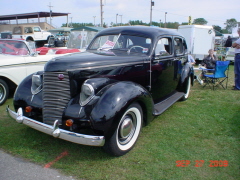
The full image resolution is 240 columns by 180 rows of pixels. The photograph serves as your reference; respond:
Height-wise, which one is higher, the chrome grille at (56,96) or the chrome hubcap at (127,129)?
the chrome grille at (56,96)

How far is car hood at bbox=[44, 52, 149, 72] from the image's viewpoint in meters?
2.87

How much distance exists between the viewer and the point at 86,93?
9.10 ft

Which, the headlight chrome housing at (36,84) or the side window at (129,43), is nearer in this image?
the headlight chrome housing at (36,84)

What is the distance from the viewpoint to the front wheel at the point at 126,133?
2757 mm

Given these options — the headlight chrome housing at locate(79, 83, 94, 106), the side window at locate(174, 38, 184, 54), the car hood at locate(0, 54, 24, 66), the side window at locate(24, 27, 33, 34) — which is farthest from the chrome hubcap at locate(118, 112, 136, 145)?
the side window at locate(24, 27, 33, 34)

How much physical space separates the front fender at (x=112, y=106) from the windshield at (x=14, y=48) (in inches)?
170

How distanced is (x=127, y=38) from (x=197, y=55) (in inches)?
435

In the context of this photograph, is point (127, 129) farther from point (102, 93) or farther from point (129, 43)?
point (129, 43)

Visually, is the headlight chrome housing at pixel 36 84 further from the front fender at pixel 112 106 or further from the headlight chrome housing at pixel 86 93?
the front fender at pixel 112 106

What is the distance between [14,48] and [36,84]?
11.1 feet

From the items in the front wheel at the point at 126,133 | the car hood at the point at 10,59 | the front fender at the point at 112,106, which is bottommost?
the front wheel at the point at 126,133

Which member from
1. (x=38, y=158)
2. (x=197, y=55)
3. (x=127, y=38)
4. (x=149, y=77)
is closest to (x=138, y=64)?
(x=149, y=77)

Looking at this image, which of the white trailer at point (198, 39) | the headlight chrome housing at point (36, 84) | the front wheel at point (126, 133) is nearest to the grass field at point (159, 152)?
the front wheel at point (126, 133)

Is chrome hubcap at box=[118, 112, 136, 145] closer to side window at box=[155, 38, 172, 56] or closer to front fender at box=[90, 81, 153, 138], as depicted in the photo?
front fender at box=[90, 81, 153, 138]
